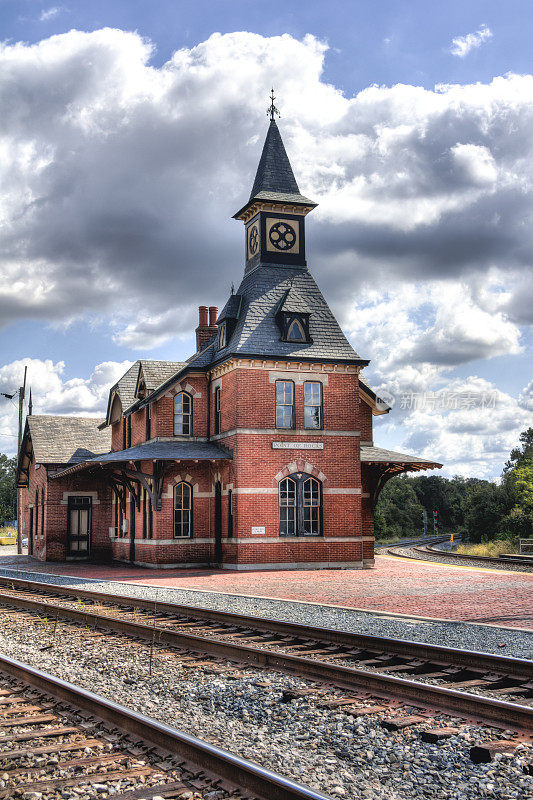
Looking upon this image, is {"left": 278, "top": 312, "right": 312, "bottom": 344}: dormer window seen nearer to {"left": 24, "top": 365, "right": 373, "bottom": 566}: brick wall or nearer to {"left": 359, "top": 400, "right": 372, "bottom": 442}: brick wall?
{"left": 24, "top": 365, "right": 373, "bottom": 566}: brick wall

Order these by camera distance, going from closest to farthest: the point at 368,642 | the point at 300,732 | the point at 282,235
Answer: the point at 300,732 < the point at 368,642 < the point at 282,235

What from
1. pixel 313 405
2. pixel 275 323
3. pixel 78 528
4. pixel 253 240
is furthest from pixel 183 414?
pixel 78 528

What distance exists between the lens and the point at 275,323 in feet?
87.1

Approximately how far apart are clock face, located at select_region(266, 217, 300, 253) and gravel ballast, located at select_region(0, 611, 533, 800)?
822 inches

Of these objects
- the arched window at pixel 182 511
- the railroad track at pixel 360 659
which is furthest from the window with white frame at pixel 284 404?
the railroad track at pixel 360 659

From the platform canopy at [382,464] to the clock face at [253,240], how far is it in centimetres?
831

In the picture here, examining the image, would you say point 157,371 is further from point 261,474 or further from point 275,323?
point 261,474


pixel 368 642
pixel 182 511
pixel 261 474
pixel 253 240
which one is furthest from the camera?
pixel 253 240

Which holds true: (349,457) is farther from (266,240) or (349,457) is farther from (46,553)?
(46,553)

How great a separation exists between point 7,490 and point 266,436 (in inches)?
3428

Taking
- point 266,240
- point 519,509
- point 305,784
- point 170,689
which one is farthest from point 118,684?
point 519,509

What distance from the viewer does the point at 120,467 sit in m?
25.4

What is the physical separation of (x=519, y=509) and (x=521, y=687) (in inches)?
1580

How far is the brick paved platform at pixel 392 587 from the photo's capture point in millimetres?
13602
